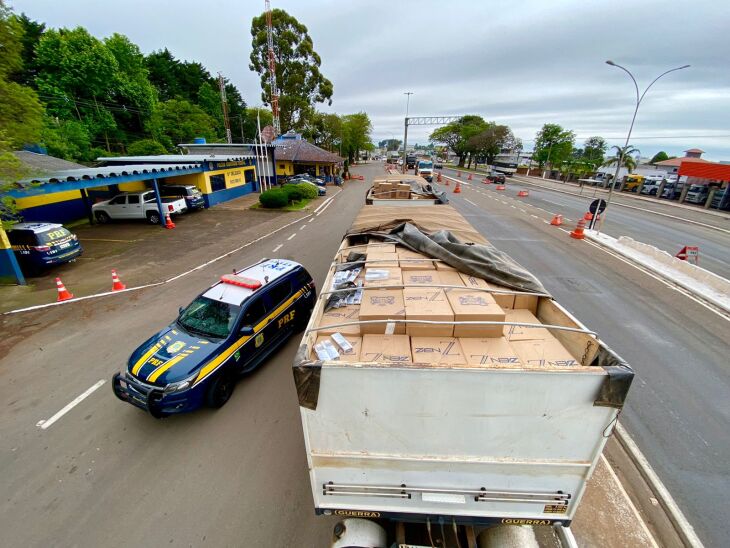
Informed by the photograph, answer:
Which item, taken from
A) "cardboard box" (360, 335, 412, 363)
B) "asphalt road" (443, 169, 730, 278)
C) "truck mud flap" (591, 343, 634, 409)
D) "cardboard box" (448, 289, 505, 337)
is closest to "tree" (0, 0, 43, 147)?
"cardboard box" (360, 335, 412, 363)

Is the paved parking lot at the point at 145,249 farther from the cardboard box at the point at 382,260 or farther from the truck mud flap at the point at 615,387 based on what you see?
the truck mud flap at the point at 615,387

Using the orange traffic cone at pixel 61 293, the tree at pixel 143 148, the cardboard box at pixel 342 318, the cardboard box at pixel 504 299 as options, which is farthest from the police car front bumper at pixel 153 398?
the tree at pixel 143 148

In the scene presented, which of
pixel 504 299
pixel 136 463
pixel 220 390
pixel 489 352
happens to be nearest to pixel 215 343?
pixel 220 390

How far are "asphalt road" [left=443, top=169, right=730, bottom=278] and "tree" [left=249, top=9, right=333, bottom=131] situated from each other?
34909 mm

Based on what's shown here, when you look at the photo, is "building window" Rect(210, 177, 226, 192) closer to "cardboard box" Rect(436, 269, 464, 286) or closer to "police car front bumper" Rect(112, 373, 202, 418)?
"police car front bumper" Rect(112, 373, 202, 418)

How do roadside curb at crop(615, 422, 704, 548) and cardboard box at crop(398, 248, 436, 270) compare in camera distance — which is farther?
cardboard box at crop(398, 248, 436, 270)

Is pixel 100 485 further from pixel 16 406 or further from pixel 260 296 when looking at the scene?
pixel 260 296

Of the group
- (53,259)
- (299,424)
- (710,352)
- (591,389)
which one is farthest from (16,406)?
(710,352)

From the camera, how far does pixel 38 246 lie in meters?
10.9

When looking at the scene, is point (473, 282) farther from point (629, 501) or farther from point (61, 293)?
point (61, 293)

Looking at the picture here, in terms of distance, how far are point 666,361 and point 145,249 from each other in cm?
1820

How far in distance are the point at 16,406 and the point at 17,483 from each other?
198 cm

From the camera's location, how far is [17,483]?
4453mm

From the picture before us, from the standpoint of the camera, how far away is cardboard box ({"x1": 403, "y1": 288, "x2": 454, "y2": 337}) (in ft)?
11.0
